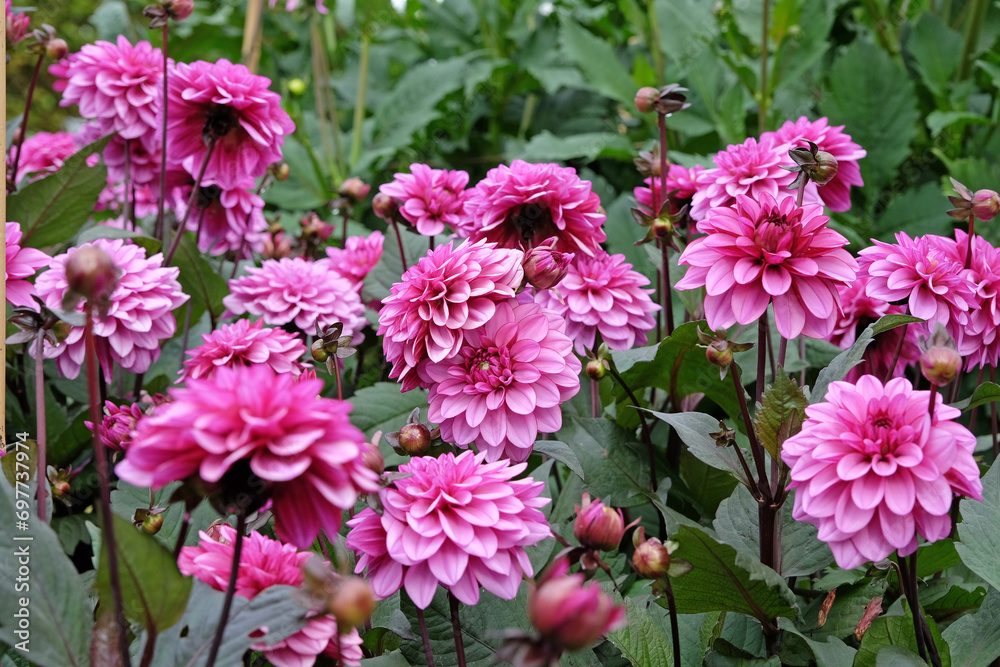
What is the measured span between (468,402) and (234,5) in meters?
2.55

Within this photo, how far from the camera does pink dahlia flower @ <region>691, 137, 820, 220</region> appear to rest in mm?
914

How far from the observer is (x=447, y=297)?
719 millimetres

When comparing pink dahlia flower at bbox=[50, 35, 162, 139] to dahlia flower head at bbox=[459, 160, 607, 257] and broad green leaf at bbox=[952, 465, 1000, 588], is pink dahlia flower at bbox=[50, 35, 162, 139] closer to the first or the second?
dahlia flower head at bbox=[459, 160, 607, 257]

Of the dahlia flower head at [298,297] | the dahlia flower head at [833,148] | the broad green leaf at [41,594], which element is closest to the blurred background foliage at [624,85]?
the dahlia flower head at [833,148]

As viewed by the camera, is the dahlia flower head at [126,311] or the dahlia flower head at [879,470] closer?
the dahlia flower head at [879,470]

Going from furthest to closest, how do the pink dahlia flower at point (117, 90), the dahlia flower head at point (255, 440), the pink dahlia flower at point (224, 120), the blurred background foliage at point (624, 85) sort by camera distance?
the blurred background foliage at point (624, 85)
the pink dahlia flower at point (117, 90)
the pink dahlia flower at point (224, 120)
the dahlia flower head at point (255, 440)

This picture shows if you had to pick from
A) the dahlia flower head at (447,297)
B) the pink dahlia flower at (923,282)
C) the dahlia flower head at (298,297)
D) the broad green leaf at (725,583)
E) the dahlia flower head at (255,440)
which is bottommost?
the broad green leaf at (725,583)

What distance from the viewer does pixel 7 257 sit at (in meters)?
0.88

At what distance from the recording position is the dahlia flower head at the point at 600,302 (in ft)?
3.11

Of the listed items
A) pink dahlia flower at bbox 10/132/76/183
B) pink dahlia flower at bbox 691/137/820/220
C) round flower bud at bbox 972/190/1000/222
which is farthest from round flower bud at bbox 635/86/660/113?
pink dahlia flower at bbox 10/132/76/183

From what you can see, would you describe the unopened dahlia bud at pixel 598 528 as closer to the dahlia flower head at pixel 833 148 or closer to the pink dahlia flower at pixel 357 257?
the dahlia flower head at pixel 833 148

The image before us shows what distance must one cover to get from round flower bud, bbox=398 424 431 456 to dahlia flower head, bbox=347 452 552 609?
56 mm

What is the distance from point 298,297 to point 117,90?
0.42 metres

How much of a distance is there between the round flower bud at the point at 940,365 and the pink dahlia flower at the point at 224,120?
815 millimetres
